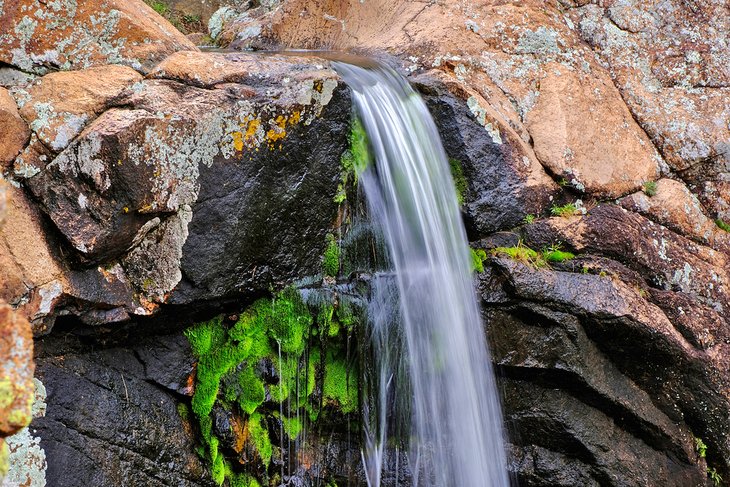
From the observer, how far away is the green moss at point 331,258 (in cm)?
408

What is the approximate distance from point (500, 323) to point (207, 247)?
1.92 m

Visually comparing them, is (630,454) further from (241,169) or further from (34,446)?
(34,446)

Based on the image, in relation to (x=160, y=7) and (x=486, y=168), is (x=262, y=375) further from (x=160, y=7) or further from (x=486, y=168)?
(x=160, y=7)

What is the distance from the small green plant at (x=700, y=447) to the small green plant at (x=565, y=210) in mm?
1773

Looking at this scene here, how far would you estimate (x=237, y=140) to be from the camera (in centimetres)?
357

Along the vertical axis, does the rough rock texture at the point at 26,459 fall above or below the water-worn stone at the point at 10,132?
below

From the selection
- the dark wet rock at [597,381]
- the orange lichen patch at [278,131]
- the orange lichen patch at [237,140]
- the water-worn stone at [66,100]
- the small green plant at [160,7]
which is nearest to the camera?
the water-worn stone at [66,100]

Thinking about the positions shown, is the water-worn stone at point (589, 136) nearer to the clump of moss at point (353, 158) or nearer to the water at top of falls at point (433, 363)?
the water at top of falls at point (433, 363)

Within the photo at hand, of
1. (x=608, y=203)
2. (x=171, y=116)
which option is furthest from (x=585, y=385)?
(x=171, y=116)

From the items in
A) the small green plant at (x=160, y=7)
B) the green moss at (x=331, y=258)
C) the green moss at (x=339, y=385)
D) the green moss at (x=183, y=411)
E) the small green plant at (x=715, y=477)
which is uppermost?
the small green plant at (x=160, y=7)

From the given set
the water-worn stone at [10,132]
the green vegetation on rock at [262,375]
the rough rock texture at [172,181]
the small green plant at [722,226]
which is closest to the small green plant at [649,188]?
the small green plant at [722,226]

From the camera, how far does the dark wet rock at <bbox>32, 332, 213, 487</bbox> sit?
3.07m

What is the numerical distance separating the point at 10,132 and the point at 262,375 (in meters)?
1.95

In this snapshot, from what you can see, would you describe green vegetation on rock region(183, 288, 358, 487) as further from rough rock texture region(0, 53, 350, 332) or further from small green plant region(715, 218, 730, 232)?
small green plant region(715, 218, 730, 232)
